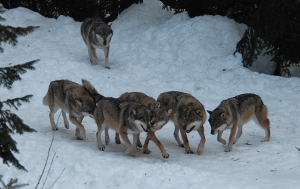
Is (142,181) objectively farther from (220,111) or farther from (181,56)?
(181,56)

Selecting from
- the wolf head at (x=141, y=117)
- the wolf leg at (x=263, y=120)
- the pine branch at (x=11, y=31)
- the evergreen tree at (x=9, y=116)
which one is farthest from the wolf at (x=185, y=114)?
the pine branch at (x=11, y=31)

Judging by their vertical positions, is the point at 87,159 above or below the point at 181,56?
below

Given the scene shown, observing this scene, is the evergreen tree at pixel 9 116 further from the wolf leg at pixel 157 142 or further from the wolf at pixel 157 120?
the wolf leg at pixel 157 142

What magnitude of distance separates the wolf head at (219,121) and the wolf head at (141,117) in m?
1.86

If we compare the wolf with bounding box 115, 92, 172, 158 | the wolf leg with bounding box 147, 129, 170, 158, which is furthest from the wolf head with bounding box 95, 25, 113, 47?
the wolf leg with bounding box 147, 129, 170, 158

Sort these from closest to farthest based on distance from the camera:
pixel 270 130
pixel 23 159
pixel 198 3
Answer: pixel 23 159
pixel 270 130
pixel 198 3

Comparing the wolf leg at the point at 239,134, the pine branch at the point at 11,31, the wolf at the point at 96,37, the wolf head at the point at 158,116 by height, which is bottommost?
the wolf leg at the point at 239,134

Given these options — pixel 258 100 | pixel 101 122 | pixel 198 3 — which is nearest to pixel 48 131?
pixel 101 122

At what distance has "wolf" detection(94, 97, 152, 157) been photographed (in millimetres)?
8625

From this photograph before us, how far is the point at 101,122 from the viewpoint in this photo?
30.8ft

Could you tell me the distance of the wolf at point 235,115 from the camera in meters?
9.62

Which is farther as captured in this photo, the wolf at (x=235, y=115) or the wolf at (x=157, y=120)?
the wolf at (x=235, y=115)

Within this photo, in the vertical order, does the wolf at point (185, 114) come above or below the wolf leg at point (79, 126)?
above

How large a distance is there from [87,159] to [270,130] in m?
5.67
